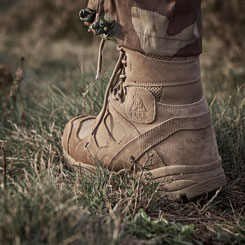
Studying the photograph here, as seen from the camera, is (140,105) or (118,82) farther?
(118,82)

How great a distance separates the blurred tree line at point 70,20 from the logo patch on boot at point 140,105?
288cm

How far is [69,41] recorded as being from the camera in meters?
7.06

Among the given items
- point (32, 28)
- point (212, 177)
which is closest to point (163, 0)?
point (212, 177)

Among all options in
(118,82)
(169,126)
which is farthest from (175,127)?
(118,82)

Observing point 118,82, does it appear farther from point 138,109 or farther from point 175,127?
point 175,127

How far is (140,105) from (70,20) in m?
5.69

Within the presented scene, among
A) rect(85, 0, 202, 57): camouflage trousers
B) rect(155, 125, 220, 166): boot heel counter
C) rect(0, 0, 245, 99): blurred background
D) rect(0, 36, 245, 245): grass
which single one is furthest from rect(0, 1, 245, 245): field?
rect(85, 0, 202, 57): camouflage trousers

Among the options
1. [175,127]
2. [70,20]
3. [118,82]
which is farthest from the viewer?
[70,20]

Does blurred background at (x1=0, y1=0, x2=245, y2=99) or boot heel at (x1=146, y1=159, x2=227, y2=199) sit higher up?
blurred background at (x1=0, y1=0, x2=245, y2=99)

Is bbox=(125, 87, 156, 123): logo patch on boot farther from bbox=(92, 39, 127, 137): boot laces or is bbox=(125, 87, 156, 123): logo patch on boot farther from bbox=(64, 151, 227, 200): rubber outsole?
bbox=(64, 151, 227, 200): rubber outsole

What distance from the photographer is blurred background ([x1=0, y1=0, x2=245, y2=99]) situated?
4.41m

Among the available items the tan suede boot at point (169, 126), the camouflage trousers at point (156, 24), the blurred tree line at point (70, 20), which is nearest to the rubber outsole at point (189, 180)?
the tan suede boot at point (169, 126)

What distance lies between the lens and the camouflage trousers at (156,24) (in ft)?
5.63

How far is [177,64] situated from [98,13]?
40 centimetres
